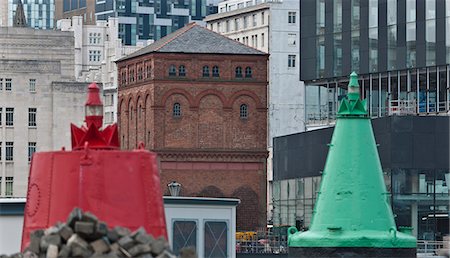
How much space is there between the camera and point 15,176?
130 meters

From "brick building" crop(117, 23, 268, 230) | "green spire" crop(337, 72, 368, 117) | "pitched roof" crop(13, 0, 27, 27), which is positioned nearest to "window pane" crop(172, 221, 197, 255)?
"green spire" crop(337, 72, 368, 117)

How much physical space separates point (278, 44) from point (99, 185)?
491 feet

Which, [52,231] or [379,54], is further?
[379,54]

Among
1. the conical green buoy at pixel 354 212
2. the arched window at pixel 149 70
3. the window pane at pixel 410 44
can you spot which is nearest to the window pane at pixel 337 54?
the window pane at pixel 410 44

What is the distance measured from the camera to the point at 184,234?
37938 millimetres

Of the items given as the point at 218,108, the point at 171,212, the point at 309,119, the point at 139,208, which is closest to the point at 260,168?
Result: the point at 218,108

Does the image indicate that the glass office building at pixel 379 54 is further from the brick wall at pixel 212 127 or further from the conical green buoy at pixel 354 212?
the conical green buoy at pixel 354 212

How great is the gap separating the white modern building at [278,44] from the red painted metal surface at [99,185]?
134 meters

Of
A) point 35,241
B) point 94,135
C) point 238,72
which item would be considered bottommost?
point 35,241

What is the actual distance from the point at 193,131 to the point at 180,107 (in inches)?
63.0

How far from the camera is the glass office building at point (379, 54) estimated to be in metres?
77.7

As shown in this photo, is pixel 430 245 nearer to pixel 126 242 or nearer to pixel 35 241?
pixel 35 241

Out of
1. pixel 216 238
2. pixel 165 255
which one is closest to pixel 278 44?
pixel 216 238

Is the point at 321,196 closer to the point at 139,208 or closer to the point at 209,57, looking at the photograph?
the point at 139,208
